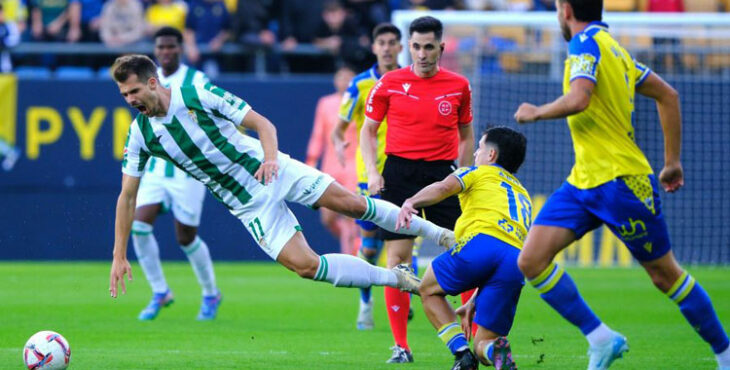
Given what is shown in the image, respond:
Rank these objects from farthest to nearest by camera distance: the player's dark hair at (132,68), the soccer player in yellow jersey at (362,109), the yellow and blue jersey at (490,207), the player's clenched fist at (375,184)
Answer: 1. the soccer player in yellow jersey at (362,109)
2. the player's clenched fist at (375,184)
3. the player's dark hair at (132,68)
4. the yellow and blue jersey at (490,207)

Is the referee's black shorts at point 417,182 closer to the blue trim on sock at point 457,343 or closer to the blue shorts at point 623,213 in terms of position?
the blue trim on sock at point 457,343

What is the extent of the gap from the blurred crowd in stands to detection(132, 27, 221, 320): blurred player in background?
691 centimetres

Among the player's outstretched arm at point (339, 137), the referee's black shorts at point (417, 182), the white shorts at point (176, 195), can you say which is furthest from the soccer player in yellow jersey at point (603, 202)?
the white shorts at point (176, 195)

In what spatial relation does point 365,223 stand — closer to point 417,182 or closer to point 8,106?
point 417,182

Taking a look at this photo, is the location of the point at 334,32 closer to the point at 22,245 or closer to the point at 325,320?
the point at 22,245

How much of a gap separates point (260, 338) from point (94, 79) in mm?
9726

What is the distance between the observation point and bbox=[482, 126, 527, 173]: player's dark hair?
7.11 metres

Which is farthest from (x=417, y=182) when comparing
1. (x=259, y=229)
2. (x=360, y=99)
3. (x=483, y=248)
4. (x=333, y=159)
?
(x=333, y=159)

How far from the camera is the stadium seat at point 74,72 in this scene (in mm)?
18016

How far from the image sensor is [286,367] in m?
7.43

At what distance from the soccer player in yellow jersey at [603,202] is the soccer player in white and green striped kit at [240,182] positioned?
144 cm

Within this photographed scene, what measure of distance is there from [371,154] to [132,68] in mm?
2051

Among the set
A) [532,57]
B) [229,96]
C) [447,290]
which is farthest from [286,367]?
[532,57]

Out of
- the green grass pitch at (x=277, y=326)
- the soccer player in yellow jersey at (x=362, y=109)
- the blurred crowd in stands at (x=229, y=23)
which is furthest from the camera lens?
the blurred crowd in stands at (x=229, y=23)
